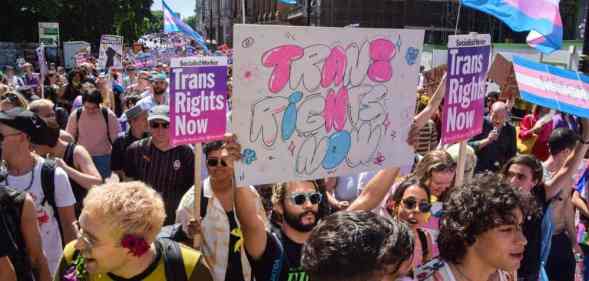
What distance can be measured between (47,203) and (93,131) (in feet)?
8.66

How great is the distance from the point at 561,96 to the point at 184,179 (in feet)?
9.15

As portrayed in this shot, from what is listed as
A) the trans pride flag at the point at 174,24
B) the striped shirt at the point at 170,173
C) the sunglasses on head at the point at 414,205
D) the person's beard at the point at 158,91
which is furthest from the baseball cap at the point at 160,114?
the trans pride flag at the point at 174,24

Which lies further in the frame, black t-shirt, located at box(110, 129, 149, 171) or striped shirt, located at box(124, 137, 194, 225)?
black t-shirt, located at box(110, 129, 149, 171)

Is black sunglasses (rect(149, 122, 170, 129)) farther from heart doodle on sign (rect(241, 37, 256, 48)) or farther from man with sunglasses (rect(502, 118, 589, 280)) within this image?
man with sunglasses (rect(502, 118, 589, 280))

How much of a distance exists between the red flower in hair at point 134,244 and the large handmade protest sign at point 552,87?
2.97m

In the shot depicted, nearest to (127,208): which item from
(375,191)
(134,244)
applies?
(134,244)

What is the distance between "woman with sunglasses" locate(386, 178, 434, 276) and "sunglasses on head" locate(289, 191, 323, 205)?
533 mm

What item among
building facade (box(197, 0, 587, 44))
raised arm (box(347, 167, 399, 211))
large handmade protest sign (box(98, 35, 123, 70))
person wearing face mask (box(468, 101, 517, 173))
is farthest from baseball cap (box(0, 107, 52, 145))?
building facade (box(197, 0, 587, 44))

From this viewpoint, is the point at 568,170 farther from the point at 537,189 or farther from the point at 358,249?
the point at 358,249

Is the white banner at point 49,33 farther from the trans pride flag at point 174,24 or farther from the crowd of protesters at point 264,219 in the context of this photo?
the crowd of protesters at point 264,219

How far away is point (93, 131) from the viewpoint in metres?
5.79

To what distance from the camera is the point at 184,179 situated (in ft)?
13.8

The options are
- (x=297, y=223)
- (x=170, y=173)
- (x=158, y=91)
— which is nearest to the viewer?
(x=297, y=223)

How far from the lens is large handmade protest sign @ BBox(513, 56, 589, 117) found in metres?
4.15
